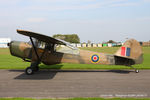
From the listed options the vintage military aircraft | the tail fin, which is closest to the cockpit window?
the vintage military aircraft

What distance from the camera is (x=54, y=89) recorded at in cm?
626

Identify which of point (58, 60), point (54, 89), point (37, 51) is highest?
point (37, 51)

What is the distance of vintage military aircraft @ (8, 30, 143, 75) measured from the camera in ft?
33.1

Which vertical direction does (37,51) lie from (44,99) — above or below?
above

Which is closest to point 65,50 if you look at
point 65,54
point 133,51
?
point 65,54

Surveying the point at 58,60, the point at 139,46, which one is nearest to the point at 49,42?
the point at 58,60

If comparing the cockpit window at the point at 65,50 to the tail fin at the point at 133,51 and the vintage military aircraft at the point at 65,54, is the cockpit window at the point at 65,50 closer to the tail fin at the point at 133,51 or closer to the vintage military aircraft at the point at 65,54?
the vintage military aircraft at the point at 65,54

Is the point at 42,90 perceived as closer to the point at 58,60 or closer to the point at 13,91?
the point at 13,91

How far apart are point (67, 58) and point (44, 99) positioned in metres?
5.59

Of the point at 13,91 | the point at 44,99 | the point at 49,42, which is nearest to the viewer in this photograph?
the point at 44,99

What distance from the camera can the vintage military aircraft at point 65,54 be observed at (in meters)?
10.1

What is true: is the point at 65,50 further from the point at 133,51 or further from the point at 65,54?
the point at 133,51

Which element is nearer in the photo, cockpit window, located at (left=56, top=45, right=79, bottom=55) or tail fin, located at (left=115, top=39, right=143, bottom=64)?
tail fin, located at (left=115, top=39, right=143, bottom=64)

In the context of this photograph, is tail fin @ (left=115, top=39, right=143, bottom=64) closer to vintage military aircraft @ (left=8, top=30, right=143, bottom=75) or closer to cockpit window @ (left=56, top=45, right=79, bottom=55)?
vintage military aircraft @ (left=8, top=30, right=143, bottom=75)
